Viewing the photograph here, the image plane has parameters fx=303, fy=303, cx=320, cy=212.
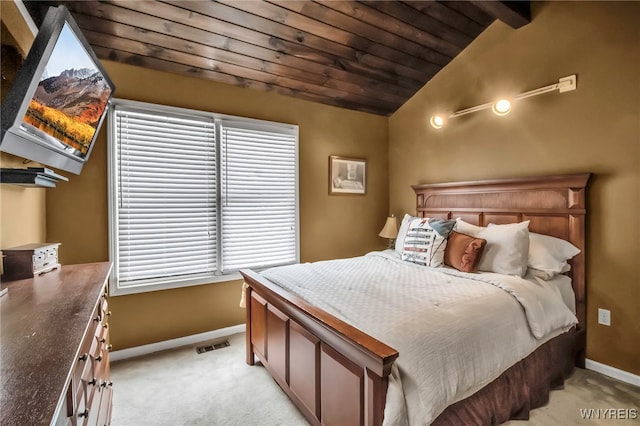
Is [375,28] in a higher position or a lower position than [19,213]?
higher

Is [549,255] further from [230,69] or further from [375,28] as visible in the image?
[230,69]

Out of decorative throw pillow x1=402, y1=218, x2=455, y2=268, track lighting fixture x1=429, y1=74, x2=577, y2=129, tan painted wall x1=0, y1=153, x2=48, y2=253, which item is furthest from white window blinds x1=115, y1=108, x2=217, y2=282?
track lighting fixture x1=429, y1=74, x2=577, y2=129

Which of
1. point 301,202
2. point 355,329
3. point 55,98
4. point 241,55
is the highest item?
point 241,55

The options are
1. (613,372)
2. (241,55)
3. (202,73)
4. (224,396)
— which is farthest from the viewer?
(202,73)

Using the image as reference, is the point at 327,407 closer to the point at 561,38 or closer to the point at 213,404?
the point at 213,404

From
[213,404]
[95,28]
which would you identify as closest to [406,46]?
[95,28]

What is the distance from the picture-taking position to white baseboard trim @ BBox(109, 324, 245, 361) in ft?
8.70

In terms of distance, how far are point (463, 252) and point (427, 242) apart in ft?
1.03

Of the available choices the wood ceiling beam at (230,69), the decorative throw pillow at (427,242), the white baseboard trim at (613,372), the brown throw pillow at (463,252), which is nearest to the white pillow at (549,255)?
the brown throw pillow at (463,252)

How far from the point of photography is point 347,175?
3.93m

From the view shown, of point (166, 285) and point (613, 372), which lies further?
point (166, 285)

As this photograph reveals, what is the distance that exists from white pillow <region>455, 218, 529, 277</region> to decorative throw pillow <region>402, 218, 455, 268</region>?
314mm

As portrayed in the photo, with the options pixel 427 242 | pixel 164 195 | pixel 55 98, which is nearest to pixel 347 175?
pixel 427 242

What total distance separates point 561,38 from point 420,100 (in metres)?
1.48
